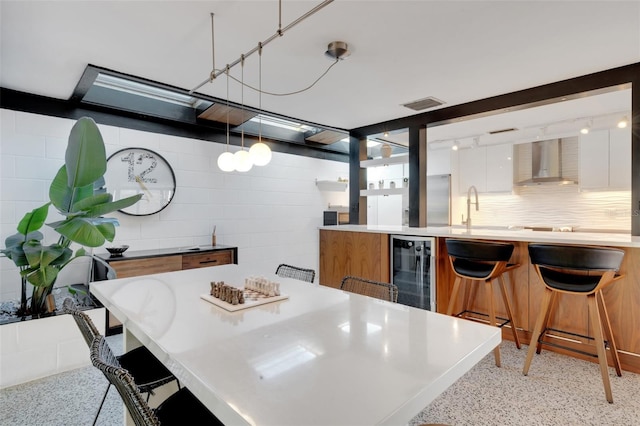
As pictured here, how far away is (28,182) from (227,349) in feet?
10.3

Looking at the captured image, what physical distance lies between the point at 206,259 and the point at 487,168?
4.67 meters

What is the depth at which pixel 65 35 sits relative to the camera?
7.22 ft

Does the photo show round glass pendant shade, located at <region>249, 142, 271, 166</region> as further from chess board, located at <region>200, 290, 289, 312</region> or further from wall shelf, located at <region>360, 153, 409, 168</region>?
wall shelf, located at <region>360, 153, 409, 168</region>

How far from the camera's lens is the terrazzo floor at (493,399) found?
1968 millimetres

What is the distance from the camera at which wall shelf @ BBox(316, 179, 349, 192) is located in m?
5.26

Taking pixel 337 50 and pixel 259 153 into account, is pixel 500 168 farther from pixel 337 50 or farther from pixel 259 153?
pixel 259 153

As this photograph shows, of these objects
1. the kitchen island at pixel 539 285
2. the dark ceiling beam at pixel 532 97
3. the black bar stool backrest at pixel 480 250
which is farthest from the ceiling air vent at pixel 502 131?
the black bar stool backrest at pixel 480 250

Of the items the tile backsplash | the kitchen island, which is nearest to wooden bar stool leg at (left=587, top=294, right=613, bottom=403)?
the kitchen island

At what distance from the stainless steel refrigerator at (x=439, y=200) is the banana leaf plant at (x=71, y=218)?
4.98 metres

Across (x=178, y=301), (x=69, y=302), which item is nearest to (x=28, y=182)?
(x=69, y=302)

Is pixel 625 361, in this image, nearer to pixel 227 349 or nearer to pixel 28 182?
pixel 227 349

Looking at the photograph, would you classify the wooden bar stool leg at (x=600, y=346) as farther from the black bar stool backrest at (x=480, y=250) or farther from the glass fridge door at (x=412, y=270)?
the glass fridge door at (x=412, y=270)

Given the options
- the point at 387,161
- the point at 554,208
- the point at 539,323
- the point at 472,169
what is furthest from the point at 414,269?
the point at 554,208

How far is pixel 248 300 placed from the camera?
1.62 meters
